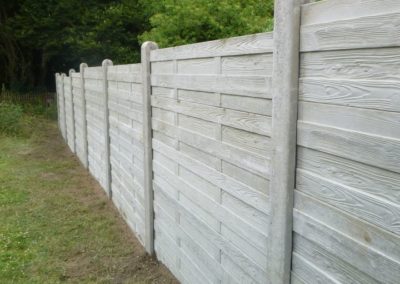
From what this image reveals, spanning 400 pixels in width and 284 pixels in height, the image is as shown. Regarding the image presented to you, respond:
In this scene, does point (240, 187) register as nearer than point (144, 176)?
Yes

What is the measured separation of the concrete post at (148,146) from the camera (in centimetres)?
435

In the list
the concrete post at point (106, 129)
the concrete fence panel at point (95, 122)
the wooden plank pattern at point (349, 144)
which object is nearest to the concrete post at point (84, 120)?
the concrete fence panel at point (95, 122)

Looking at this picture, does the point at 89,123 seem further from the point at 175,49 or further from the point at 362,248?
the point at 362,248

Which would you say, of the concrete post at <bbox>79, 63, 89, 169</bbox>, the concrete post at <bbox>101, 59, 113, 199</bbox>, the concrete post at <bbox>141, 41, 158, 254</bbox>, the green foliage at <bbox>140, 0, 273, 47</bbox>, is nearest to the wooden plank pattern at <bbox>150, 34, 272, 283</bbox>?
the concrete post at <bbox>141, 41, 158, 254</bbox>

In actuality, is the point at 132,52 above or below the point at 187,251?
above

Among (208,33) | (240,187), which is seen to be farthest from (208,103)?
(208,33)

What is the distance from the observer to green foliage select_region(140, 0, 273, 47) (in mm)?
10547

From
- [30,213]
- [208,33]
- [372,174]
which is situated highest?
[208,33]

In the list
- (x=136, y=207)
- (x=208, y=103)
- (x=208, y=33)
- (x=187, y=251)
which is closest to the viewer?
(x=208, y=103)

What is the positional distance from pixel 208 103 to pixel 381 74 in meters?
1.62

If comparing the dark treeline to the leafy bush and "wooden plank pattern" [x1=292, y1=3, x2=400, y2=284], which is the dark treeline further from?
"wooden plank pattern" [x1=292, y1=3, x2=400, y2=284]

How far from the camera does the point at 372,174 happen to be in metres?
1.63

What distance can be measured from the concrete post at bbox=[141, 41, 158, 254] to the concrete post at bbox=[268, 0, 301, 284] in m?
2.34

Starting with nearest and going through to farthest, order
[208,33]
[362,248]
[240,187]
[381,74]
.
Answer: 1. [381,74]
2. [362,248]
3. [240,187]
4. [208,33]
